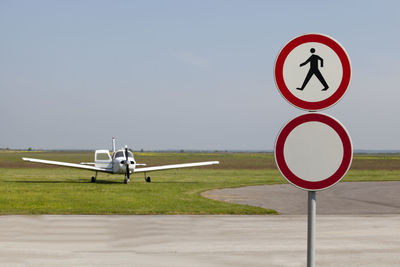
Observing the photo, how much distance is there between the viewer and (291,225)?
12.0 m

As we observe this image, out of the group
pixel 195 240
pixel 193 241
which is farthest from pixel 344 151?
pixel 195 240

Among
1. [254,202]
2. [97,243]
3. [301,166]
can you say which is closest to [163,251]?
[97,243]

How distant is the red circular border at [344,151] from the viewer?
12.9 ft

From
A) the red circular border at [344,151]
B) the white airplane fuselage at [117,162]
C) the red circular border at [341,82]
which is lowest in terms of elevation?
the white airplane fuselage at [117,162]

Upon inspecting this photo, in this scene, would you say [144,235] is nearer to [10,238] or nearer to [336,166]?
[10,238]

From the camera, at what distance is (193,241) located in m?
9.66

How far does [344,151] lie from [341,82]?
58 centimetres

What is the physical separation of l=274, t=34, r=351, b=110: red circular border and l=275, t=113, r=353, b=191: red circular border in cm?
11

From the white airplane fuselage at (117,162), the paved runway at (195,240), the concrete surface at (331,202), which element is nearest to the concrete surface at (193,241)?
the paved runway at (195,240)

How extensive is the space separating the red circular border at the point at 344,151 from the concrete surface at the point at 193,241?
3.99m

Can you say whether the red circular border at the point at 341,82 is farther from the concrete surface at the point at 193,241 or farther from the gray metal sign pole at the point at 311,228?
the concrete surface at the point at 193,241

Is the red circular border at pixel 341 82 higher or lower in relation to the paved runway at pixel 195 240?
higher

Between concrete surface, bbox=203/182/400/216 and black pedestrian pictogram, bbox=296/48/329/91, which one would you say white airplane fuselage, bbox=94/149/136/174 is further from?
black pedestrian pictogram, bbox=296/48/329/91

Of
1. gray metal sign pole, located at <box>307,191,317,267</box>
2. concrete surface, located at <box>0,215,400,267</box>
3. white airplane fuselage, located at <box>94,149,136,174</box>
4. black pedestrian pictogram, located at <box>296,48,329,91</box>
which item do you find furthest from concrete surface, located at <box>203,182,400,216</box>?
white airplane fuselage, located at <box>94,149,136,174</box>
